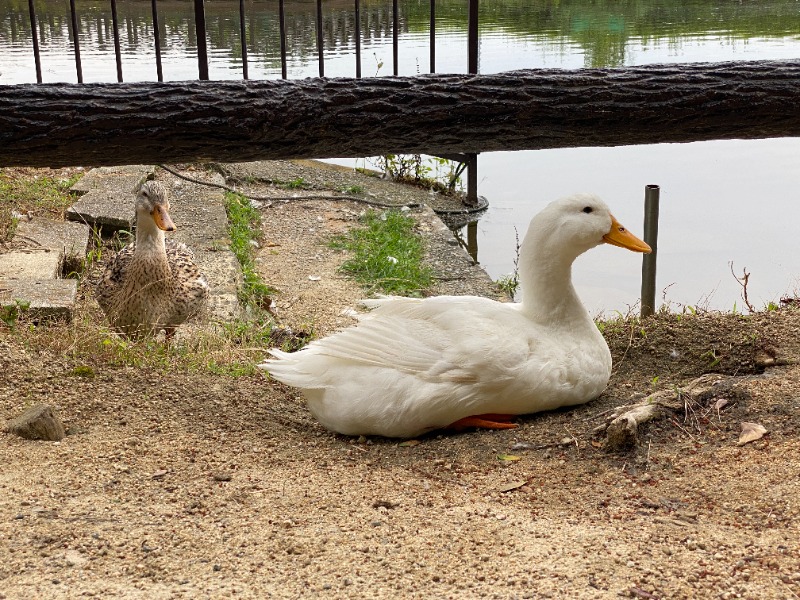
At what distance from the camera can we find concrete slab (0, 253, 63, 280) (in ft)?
18.7

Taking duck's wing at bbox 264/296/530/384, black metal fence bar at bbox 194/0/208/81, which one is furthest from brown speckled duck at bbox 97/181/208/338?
duck's wing at bbox 264/296/530/384

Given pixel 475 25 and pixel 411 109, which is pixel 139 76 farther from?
pixel 411 109

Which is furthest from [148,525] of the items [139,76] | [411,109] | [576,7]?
[576,7]

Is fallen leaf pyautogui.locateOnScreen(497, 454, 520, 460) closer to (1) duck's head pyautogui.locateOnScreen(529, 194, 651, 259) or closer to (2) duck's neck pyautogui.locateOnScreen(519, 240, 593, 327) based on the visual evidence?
(2) duck's neck pyautogui.locateOnScreen(519, 240, 593, 327)

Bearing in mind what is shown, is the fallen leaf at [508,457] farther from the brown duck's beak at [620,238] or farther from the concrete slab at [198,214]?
the concrete slab at [198,214]

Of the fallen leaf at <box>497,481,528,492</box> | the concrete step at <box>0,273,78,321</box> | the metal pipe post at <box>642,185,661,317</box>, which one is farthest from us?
the metal pipe post at <box>642,185,661,317</box>

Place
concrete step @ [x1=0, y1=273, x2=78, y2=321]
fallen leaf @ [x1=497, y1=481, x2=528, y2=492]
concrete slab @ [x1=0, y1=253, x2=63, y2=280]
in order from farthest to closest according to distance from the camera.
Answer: concrete slab @ [x1=0, y1=253, x2=63, y2=280]
concrete step @ [x1=0, y1=273, x2=78, y2=321]
fallen leaf @ [x1=497, y1=481, x2=528, y2=492]

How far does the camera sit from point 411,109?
358 centimetres

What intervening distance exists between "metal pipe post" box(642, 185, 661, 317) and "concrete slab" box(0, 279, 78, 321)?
3.32m

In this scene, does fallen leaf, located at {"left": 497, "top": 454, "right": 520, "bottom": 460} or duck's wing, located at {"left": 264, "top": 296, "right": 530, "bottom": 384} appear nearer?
fallen leaf, located at {"left": 497, "top": 454, "right": 520, "bottom": 460}

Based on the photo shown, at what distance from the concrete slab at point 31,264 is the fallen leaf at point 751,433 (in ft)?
14.4

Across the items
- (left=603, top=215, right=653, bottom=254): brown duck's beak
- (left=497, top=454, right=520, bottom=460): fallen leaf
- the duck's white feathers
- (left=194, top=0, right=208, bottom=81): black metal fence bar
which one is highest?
(left=194, top=0, right=208, bottom=81): black metal fence bar

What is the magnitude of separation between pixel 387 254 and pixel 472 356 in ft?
11.5

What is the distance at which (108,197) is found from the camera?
7.82 metres
